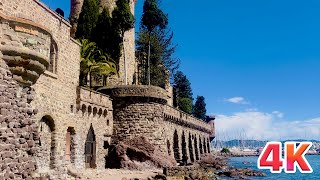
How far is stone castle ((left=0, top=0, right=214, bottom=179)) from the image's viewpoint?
919 centimetres

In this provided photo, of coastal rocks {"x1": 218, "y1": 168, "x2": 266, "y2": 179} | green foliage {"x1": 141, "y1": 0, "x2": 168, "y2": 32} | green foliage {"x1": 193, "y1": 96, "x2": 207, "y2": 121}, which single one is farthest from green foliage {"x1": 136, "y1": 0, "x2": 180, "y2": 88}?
green foliage {"x1": 193, "y1": 96, "x2": 207, "y2": 121}

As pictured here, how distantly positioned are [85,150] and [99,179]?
4375mm

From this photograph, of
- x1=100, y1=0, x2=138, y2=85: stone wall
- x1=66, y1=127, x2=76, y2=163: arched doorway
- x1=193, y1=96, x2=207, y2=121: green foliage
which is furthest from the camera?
x1=193, y1=96, x2=207, y2=121: green foliage

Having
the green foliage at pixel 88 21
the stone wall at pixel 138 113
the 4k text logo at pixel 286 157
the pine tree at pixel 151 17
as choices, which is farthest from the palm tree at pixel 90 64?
the 4k text logo at pixel 286 157

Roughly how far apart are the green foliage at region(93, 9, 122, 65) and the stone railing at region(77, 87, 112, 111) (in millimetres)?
8347

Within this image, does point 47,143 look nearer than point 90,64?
Yes

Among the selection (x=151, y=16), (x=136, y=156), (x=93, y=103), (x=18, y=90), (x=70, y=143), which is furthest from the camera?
(x=151, y=16)

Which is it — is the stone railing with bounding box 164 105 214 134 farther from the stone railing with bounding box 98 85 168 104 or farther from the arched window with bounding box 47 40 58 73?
the arched window with bounding box 47 40 58 73

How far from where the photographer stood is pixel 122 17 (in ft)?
113

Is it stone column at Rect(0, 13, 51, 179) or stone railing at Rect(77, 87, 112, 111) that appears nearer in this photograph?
stone column at Rect(0, 13, 51, 179)

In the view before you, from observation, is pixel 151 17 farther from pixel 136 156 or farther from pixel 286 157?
pixel 286 157

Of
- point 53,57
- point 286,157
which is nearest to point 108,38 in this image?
point 53,57

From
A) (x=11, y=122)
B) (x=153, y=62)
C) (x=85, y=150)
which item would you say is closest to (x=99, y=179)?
(x=85, y=150)

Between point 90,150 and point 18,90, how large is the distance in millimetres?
15562
